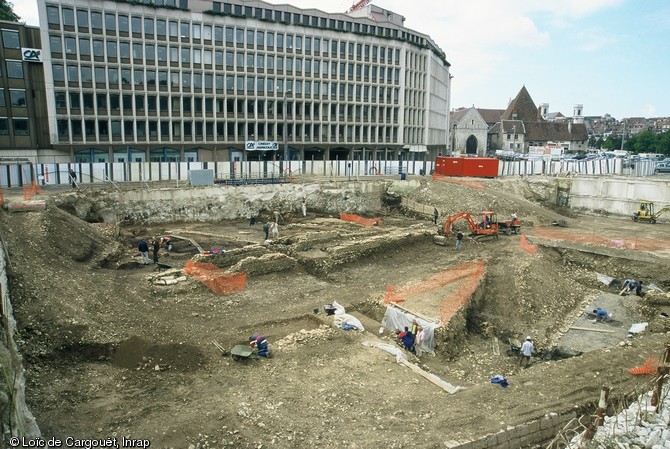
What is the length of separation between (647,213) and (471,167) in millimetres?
16419

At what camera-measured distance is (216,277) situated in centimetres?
2262

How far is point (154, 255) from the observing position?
24.9m

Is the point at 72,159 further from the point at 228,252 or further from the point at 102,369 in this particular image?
the point at 102,369

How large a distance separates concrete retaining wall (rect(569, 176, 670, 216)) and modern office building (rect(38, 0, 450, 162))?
27585 millimetres

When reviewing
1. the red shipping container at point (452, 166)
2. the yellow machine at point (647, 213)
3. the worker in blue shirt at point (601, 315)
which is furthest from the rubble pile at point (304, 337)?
the red shipping container at point (452, 166)

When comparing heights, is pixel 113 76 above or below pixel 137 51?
below

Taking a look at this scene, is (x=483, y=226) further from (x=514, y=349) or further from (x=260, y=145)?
(x=260, y=145)

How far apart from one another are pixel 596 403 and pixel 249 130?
50354 mm

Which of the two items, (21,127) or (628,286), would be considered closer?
(628,286)

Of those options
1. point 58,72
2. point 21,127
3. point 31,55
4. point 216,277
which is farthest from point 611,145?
point 216,277

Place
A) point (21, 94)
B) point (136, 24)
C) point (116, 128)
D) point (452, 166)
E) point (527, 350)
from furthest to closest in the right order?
1. point (452, 166)
2. point (116, 128)
3. point (136, 24)
4. point (21, 94)
5. point (527, 350)

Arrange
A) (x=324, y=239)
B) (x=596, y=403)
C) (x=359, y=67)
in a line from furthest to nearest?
(x=359, y=67) → (x=324, y=239) → (x=596, y=403)

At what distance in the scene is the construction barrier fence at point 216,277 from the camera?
22.1 metres

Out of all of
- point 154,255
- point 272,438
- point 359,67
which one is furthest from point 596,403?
Answer: point 359,67
